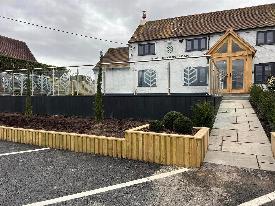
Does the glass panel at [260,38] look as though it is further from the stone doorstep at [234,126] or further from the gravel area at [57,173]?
the gravel area at [57,173]

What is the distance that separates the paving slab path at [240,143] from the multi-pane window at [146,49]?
18249 mm

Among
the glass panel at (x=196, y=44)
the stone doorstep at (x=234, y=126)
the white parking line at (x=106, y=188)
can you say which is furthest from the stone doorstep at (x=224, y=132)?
the glass panel at (x=196, y=44)

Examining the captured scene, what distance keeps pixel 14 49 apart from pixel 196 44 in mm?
27476

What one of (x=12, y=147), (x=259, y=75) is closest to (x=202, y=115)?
(x=12, y=147)

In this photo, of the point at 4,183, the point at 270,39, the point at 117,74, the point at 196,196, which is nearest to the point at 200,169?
the point at 196,196

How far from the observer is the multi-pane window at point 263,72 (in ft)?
77.3

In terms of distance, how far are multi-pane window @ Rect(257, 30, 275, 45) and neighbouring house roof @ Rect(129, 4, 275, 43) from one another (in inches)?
26.3

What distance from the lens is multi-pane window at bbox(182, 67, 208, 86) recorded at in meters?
10.6

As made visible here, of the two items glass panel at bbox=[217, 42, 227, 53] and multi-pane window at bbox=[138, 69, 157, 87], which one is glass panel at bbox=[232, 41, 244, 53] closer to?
glass panel at bbox=[217, 42, 227, 53]

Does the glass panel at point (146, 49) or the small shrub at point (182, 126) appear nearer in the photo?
the small shrub at point (182, 126)

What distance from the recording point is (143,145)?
23.5 feet

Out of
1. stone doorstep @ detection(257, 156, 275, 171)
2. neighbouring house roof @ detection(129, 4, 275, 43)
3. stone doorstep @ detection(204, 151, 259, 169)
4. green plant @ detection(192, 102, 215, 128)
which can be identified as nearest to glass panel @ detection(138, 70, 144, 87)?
green plant @ detection(192, 102, 215, 128)

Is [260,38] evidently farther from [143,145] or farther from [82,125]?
[143,145]

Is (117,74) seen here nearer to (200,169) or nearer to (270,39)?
(200,169)
